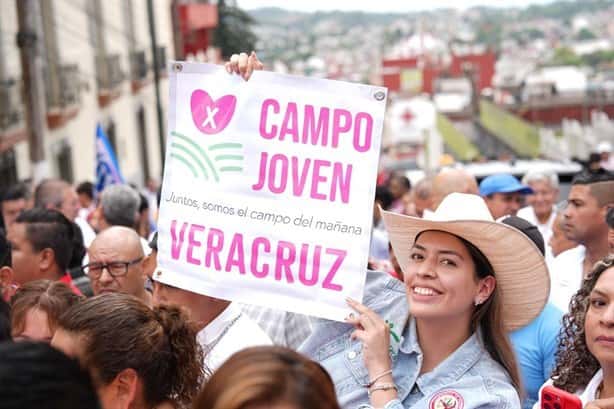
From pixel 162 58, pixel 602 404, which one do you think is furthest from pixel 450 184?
pixel 162 58

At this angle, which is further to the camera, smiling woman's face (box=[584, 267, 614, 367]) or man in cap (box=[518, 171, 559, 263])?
man in cap (box=[518, 171, 559, 263])

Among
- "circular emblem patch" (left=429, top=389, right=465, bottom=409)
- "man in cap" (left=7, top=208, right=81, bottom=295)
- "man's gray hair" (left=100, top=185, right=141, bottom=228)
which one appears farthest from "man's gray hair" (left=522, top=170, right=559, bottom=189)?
"circular emblem patch" (left=429, top=389, right=465, bottom=409)

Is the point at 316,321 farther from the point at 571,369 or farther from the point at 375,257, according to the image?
the point at 375,257

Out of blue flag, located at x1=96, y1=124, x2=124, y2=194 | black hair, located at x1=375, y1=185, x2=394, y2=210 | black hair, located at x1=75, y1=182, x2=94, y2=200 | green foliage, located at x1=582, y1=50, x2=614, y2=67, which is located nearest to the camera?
black hair, located at x1=375, y1=185, x2=394, y2=210

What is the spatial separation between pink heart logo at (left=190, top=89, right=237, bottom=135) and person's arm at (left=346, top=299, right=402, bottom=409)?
3.42 ft

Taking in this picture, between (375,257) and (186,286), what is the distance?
15.6ft

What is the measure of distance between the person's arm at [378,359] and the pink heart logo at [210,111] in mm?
1044

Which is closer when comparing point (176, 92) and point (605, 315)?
point (605, 315)

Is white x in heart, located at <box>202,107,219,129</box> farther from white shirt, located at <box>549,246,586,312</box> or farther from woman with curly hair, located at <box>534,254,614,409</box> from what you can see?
white shirt, located at <box>549,246,586,312</box>

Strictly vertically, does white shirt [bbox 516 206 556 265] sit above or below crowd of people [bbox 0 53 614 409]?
below

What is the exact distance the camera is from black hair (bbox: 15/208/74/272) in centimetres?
619

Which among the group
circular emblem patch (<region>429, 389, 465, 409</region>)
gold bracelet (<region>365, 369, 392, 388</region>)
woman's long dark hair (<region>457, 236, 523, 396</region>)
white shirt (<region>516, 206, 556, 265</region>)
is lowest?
white shirt (<region>516, 206, 556, 265</region>)

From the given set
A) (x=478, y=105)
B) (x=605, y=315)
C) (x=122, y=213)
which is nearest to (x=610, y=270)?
(x=605, y=315)

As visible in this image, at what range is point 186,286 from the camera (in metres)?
4.36
